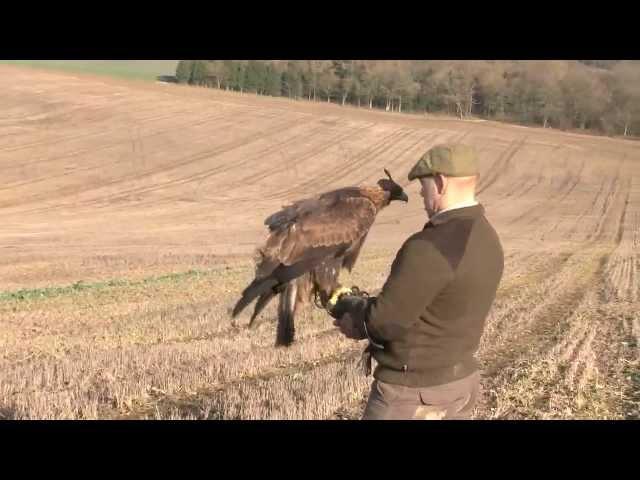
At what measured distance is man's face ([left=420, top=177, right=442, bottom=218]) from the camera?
3.04m

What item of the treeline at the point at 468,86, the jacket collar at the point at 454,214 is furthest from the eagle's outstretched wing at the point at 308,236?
the treeline at the point at 468,86

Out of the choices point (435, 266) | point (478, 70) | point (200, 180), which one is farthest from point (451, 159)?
point (478, 70)

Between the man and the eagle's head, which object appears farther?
the eagle's head

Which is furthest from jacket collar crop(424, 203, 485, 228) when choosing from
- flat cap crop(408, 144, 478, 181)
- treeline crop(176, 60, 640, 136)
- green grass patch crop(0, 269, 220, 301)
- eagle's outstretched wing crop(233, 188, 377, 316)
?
treeline crop(176, 60, 640, 136)

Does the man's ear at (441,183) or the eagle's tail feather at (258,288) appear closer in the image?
the man's ear at (441,183)

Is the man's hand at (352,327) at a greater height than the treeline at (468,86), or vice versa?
the treeline at (468,86)

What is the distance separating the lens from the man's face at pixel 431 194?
9.96 feet

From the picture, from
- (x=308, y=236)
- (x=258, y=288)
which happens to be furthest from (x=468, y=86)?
(x=258, y=288)

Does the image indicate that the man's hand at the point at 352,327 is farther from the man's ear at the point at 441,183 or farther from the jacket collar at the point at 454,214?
the man's ear at the point at 441,183

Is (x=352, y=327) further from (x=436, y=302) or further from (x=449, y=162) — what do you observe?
(x=449, y=162)

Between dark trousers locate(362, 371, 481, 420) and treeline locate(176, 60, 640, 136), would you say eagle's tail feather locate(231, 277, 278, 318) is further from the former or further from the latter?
treeline locate(176, 60, 640, 136)

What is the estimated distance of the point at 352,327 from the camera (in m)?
3.26

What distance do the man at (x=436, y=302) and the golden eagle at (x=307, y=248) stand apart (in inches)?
57.5

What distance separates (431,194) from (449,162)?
0.59ft
